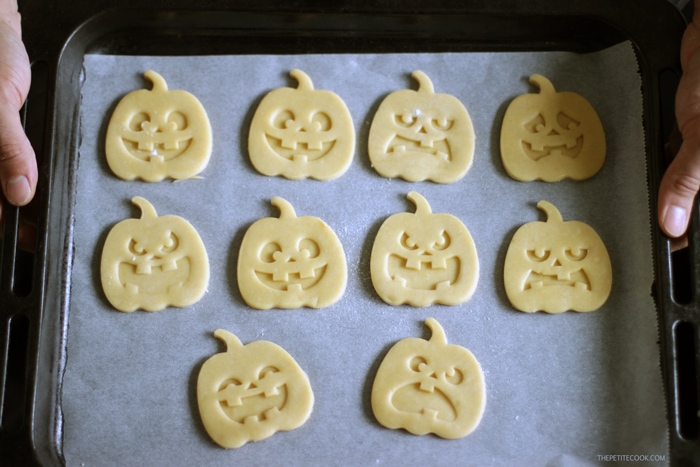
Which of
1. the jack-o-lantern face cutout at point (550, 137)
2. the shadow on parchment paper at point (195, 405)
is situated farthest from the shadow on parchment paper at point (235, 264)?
the jack-o-lantern face cutout at point (550, 137)

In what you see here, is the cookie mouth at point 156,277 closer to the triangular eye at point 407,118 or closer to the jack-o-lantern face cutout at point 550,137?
the triangular eye at point 407,118

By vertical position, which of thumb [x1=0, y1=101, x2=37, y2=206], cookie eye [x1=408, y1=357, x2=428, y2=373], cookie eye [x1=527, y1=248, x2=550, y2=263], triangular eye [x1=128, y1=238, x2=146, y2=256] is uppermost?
thumb [x1=0, y1=101, x2=37, y2=206]

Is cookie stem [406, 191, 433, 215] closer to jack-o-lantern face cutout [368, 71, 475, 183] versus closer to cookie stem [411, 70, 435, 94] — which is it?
jack-o-lantern face cutout [368, 71, 475, 183]

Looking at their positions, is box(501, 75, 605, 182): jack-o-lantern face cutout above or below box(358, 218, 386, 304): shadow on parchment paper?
above

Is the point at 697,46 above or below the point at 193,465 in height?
above

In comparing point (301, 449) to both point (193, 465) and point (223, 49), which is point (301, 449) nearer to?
point (193, 465)

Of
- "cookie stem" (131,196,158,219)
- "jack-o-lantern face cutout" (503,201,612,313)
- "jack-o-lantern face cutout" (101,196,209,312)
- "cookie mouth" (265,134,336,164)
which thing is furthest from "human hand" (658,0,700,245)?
"cookie stem" (131,196,158,219)

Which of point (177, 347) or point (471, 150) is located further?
point (471, 150)

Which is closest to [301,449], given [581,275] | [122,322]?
[122,322]
